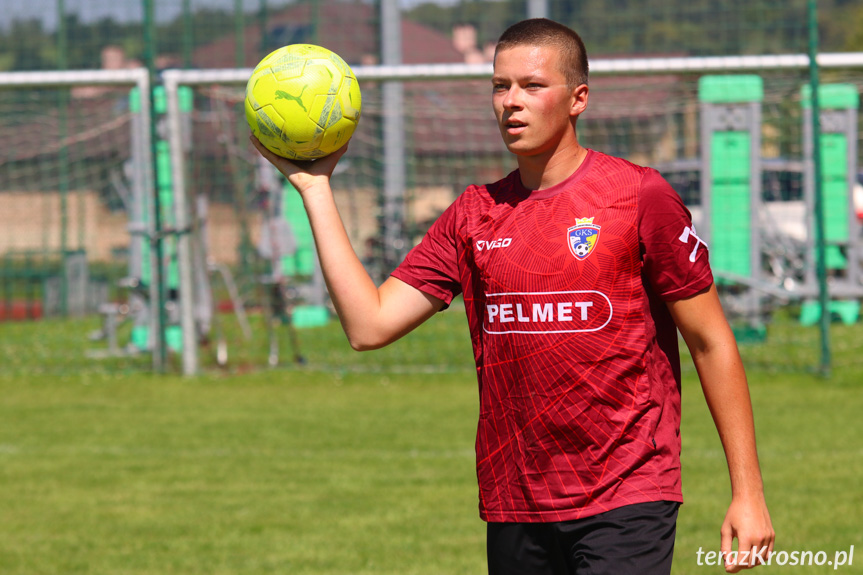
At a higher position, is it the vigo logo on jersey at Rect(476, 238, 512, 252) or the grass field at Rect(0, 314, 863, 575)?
the vigo logo on jersey at Rect(476, 238, 512, 252)

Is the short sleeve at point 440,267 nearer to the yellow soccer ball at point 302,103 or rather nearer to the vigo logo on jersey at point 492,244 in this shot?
the vigo logo on jersey at point 492,244

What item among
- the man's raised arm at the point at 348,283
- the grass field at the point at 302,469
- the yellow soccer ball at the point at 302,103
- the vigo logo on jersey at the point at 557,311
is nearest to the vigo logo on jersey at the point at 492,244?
the vigo logo on jersey at the point at 557,311

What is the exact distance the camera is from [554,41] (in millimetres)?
2492

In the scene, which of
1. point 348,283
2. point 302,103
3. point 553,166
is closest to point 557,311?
point 553,166

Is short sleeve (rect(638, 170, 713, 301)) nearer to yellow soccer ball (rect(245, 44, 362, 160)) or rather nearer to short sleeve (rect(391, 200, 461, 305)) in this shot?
short sleeve (rect(391, 200, 461, 305))

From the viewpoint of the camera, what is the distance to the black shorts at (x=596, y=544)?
2.36 metres

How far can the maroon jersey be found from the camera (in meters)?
2.42

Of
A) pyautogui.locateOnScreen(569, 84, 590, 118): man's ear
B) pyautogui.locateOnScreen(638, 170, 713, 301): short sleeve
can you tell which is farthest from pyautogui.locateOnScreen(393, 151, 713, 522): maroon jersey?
pyautogui.locateOnScreen(569, 84, 590, 118): man's ear

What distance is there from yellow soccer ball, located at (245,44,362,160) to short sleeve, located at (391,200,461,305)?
1.15ft

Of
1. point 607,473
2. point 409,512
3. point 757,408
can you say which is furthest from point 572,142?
point 757,408

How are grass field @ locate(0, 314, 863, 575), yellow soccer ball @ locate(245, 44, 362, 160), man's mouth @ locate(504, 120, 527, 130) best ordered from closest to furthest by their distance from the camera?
man's mouth @ locate(504, 120, 527, 130), yellow soccer ball @ locate(245, 44, 362, 160), grass field @ locate(0, 314, 863, 575)

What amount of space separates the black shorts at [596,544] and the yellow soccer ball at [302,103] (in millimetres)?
1064

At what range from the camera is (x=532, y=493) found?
245cm

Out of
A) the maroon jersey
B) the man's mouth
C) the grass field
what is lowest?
the grass field
